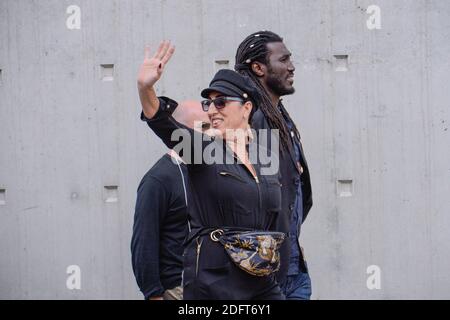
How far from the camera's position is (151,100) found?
3061mm

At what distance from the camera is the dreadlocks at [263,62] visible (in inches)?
161

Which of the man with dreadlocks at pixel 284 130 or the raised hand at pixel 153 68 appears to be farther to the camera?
the man with dreadlocks at pixel 284 130

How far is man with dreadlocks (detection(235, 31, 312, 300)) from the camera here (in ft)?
13.0

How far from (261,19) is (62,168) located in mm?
1399

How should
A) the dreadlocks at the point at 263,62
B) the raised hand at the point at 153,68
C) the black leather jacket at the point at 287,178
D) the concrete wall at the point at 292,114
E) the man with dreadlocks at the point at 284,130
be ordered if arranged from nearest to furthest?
1. the raised hand at the point at 153,68
2. the black leather jacket at the point at 287,178
3. the man with dreadlocks at the point at 284,130
4. the dreadlocks at the point at 263,62
5. the concrete wall at the point at 292,114

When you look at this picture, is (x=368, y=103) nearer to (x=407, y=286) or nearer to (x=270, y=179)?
(x=407, y=286)

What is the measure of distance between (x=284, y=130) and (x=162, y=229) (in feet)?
2.10

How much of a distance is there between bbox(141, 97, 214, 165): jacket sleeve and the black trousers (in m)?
0.28

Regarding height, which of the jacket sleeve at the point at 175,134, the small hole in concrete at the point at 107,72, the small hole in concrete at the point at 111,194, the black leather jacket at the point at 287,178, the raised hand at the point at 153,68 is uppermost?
the small hole in concrete at the point at 107,72

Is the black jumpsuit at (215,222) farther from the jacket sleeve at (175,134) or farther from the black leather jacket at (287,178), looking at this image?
the black leather jacket at (287,178)

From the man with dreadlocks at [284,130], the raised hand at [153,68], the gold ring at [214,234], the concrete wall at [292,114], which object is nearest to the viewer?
the raised hand at [153,68]

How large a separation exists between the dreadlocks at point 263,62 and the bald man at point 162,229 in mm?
273

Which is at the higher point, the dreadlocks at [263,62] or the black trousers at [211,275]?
the dreadlocks at [263,62]

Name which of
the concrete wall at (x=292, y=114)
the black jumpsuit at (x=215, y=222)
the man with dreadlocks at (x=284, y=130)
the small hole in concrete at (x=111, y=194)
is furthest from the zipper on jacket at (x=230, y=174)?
the small hole in concrete at (x=111, y=194)
